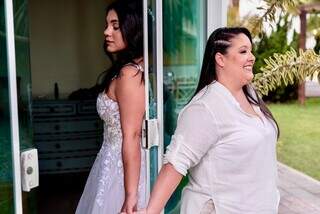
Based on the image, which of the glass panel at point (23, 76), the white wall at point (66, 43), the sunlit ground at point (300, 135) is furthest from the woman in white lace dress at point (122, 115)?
the sunlit ground at point (300, 135)

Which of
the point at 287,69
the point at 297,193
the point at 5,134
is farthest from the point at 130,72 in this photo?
the point at 297,193

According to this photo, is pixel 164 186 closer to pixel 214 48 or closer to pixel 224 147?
pixel 224 147

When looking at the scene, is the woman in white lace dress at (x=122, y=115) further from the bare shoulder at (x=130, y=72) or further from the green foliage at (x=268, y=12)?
the green foliage at (x=268, y=12)

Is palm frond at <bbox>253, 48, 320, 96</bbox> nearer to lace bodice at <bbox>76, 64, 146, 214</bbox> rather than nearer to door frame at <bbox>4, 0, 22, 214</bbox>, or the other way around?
lace bodice at <bbox>76, 64, 146, 214</bbox>

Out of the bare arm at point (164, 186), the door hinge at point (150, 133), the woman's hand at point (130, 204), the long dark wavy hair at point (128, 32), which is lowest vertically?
the woman's hand at point (130, 204)

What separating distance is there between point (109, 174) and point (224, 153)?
0.85 metres

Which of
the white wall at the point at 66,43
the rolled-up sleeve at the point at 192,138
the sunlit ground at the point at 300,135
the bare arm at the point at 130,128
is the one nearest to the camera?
the rolled-up sleeve at the point at 192,138

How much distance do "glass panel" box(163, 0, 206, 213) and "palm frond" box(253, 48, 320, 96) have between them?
1.07 meters

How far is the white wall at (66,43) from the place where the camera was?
516 cm

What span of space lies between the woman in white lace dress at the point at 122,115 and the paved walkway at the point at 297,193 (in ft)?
9.11

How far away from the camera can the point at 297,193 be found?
17.6ft

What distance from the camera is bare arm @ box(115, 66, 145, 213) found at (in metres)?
2.14

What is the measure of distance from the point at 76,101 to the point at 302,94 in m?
7.64

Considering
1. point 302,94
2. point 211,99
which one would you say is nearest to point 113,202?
point 211,99
